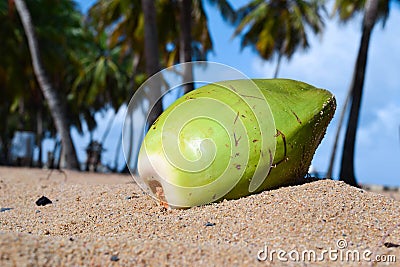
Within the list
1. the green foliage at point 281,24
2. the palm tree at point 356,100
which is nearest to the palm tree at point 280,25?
the green foliage at point 281,24

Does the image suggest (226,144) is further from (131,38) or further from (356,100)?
(131,38)

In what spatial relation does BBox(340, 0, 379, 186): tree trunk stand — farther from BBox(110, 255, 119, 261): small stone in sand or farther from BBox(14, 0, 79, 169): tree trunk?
BBox(110, 255, 119, 261): small stone in sand

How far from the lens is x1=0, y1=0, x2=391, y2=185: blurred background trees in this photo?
12.1m

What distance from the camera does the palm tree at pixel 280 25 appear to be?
2486 centimetres

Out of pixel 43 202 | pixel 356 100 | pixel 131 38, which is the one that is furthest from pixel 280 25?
pixel 43 202

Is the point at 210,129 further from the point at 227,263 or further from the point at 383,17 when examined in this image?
the point at 383,17

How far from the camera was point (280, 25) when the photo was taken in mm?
25234

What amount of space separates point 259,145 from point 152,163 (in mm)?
652

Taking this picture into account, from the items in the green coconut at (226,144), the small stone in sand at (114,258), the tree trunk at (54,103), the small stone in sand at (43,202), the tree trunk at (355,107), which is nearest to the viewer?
the small stone in sand at (114,258)

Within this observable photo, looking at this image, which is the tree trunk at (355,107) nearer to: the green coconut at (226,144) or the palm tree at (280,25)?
the green coconut at (226,144)

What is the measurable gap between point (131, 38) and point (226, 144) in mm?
18732

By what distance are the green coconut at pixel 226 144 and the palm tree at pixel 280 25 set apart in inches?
863

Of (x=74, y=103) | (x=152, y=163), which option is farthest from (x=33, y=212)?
(x=74, y=103)

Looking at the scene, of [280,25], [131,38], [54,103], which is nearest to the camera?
[54,103]
